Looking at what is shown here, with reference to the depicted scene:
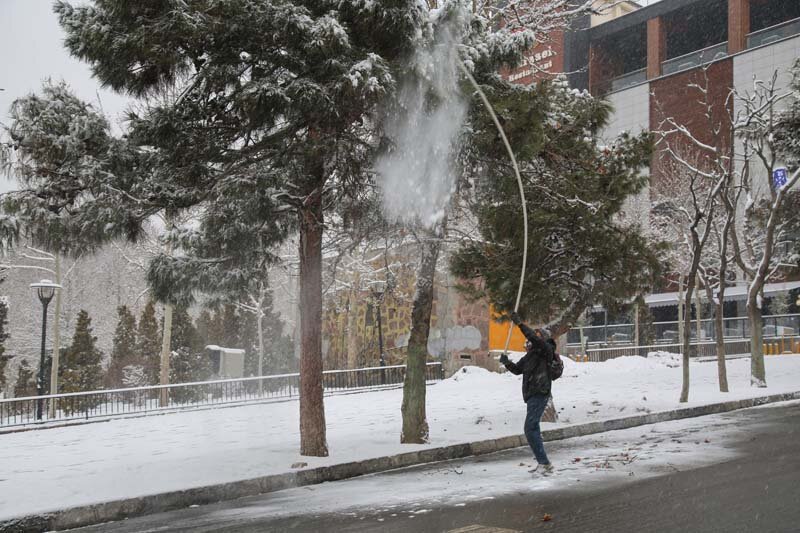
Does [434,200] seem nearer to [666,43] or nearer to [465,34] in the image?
[465,34]

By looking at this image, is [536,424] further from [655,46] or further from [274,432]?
[655,46]

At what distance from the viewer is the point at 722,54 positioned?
163ft

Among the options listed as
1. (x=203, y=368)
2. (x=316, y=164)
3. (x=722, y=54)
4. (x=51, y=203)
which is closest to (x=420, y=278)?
(x=316, y=164)

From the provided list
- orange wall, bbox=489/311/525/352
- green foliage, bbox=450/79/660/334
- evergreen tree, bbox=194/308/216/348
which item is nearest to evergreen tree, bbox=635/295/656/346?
orange wall, bbox=489/311/525/352

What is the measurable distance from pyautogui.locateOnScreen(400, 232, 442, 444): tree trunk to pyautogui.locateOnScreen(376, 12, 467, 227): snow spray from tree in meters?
0.88

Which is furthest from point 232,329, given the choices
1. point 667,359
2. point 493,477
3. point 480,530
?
point 480,530

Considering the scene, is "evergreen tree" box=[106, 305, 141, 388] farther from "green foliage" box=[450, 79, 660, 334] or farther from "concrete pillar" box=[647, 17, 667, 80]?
"concrete pillar" box=[647, 17, 667, 80]

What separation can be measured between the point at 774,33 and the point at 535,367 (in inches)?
1821

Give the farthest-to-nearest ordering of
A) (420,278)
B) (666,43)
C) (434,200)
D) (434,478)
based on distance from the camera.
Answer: (666,43), (420,278), (434,200), (434,478)

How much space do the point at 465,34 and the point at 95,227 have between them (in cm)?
577

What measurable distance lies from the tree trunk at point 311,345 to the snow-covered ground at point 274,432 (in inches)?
14.7

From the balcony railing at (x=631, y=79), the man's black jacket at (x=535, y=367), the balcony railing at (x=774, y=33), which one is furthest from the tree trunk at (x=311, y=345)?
the balcony railing at (x=631, y=79)

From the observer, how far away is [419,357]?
1266 centimetres

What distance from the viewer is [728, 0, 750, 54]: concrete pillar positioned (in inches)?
1895
